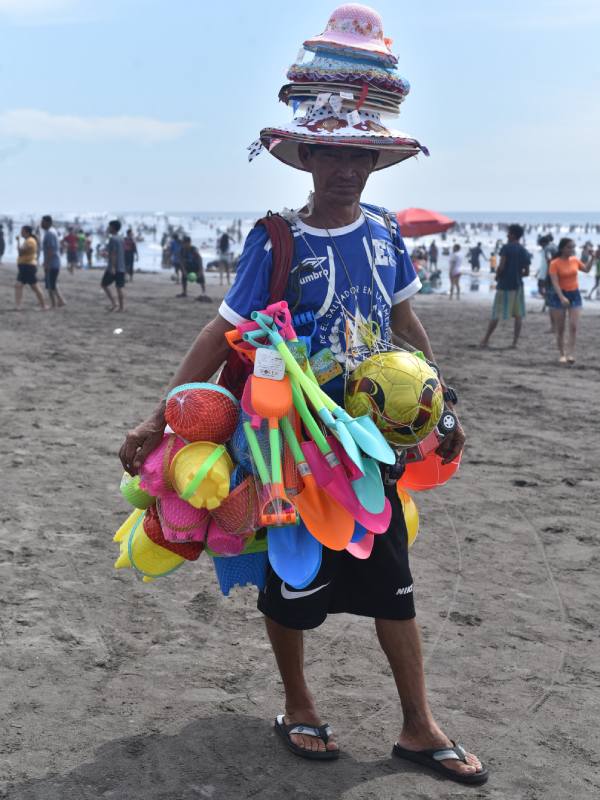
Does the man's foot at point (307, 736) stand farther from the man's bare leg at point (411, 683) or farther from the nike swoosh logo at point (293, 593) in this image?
the nike swoosh logo at point (293, 593)

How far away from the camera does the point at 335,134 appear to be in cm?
281

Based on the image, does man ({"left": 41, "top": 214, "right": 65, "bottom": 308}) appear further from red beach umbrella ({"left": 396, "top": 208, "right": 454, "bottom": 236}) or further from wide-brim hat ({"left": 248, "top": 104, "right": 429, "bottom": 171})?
wide-brim hat ({"left": 248, "top": 104, "right": 429, "bottom": 171})

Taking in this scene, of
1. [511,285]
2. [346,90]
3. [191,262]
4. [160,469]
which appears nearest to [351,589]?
[160,469]

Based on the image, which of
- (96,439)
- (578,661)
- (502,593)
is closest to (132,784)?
(578,661)

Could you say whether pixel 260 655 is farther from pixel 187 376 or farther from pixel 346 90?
pixel 346 90

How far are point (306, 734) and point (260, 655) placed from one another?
0.75 meters

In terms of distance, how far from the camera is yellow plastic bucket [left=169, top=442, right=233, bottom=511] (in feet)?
8.83

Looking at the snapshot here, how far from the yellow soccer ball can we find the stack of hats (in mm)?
685

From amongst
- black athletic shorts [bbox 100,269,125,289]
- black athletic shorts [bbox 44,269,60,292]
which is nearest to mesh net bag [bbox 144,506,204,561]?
black athletic shorts [bbox 100,269,125,289]

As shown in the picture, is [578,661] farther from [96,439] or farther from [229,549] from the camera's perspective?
[96,439]

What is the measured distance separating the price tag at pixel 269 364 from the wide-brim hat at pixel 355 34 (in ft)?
3.32

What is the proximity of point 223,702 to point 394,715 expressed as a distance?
635 mm

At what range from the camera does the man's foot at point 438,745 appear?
2967 mm

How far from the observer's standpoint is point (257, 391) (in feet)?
8.92
